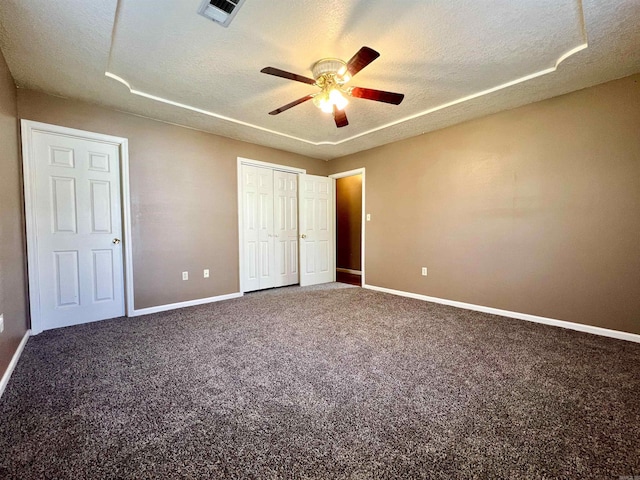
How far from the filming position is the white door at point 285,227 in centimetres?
472

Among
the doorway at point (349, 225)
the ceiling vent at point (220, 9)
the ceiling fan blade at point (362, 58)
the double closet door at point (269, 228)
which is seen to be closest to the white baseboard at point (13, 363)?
the double closet door at point (269, 228)

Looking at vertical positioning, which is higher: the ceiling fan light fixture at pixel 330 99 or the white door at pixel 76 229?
the ceiling fan light fixture at pixel 330 99

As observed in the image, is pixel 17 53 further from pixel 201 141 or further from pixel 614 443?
pixel 614 443

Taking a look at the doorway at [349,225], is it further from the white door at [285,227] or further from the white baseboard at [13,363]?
the white baseboard at [13,363]

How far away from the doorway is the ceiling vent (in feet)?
15.2

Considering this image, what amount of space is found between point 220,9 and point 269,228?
3160mm

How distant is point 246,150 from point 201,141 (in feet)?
2.26

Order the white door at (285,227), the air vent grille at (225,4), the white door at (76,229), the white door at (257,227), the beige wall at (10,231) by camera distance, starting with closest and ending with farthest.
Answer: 1. the air vent grille at (225,4)
2. the beige wall at (10,231)
3. the white door at (76,229)
4. the white door at (257,227)
5. the white door at (285,227)

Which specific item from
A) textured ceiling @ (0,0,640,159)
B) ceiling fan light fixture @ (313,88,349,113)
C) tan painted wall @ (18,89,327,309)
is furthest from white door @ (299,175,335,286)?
ceiling fan light fixture @ (313,88,349,113)

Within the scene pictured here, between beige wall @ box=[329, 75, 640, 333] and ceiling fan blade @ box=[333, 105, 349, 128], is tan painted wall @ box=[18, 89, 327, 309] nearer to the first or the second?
ceiling fan blade @ box=[333, 105, 349, 128]

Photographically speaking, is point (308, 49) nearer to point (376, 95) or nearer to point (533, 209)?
point (376, 95)

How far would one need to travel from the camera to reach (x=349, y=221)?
664 cm

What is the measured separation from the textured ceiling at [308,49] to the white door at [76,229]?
23.8 inches

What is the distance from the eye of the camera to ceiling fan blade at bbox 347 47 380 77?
1697mm
